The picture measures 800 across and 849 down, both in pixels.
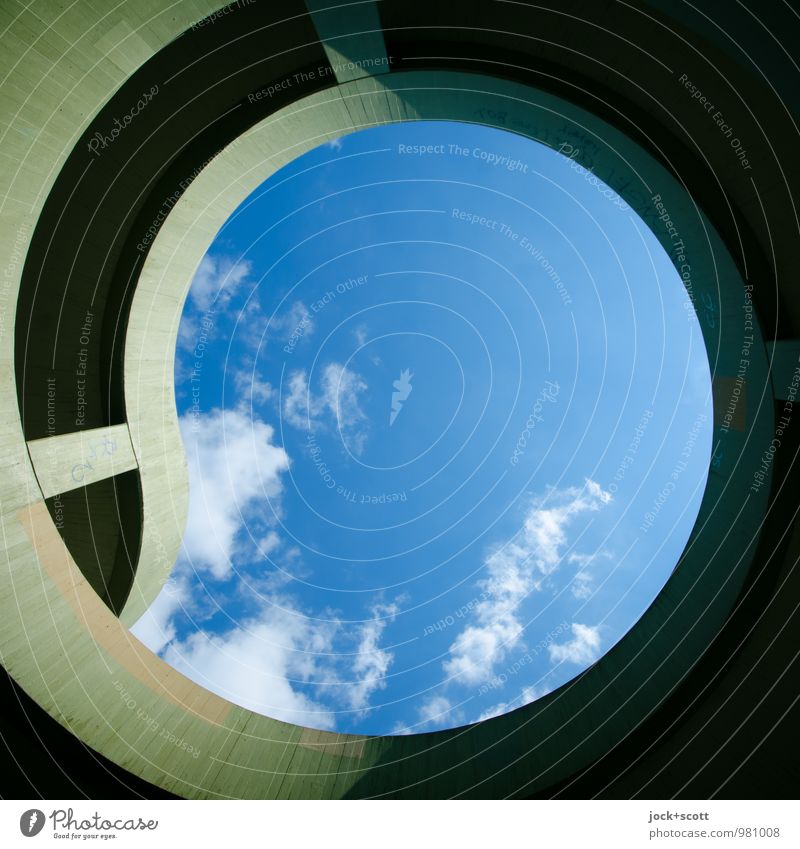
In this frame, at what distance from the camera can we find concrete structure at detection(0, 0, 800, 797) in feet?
30.2

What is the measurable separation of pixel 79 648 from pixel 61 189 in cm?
1176

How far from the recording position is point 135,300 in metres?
12.3

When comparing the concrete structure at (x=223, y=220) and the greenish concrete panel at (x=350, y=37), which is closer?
the concrete structure at (x=223, y=220)

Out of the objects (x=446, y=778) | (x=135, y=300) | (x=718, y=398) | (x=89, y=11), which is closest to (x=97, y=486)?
(x=135, y=300)

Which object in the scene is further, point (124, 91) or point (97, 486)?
point (97, 486)

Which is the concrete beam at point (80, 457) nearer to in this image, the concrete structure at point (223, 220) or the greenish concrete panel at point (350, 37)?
the concrete structure at point (223, 220)

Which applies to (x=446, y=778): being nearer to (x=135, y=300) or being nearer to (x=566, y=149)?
(x=135, y=300)

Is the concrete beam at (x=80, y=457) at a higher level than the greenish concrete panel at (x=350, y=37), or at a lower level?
lower

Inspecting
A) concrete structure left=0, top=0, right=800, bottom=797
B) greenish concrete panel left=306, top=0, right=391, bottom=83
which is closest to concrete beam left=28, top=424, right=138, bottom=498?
concrete structure left=0, top=0, right=800, bottom=797

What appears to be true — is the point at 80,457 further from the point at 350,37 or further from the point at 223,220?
the point at 350,37

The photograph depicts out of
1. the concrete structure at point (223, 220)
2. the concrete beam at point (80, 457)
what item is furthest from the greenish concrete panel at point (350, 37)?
the concrete beam at point (80, 457)

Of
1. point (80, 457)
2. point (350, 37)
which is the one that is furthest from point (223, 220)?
point (80, 457)

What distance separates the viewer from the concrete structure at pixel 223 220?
9203mm
